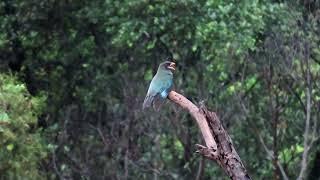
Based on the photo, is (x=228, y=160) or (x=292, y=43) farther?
(x=292, y=43)

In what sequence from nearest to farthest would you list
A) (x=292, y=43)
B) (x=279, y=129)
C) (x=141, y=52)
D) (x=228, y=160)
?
(x=228, y=160) < (x=292, y=43) < (x=279, y=129) < (x=141, y=52)

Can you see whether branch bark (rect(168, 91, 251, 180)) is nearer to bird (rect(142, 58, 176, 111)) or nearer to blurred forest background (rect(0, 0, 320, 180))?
bird (rect(142, 58, 176, 111))

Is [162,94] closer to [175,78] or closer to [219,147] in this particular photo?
[219,147]

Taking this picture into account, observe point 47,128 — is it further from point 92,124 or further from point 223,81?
point 223,81

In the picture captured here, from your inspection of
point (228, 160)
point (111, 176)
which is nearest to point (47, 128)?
point (111, 176)

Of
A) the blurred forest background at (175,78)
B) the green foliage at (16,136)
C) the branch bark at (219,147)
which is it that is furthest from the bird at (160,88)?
the blurred forest background at (175,78)

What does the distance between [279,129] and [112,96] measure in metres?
2.65

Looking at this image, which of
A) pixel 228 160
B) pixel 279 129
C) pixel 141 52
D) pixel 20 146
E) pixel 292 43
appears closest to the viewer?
pixel 228 160

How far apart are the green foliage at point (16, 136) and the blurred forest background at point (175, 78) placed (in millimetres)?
1248

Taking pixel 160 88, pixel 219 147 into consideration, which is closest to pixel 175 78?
pixel 160 88

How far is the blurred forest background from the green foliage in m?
1.25

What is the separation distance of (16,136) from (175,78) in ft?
12.1

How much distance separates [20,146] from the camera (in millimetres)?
9945

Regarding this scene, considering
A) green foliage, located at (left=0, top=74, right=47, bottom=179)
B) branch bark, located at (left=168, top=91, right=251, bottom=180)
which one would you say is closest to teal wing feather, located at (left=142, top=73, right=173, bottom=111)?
branch bark, located at (left=168, top=91, right=251, bottom=180)
